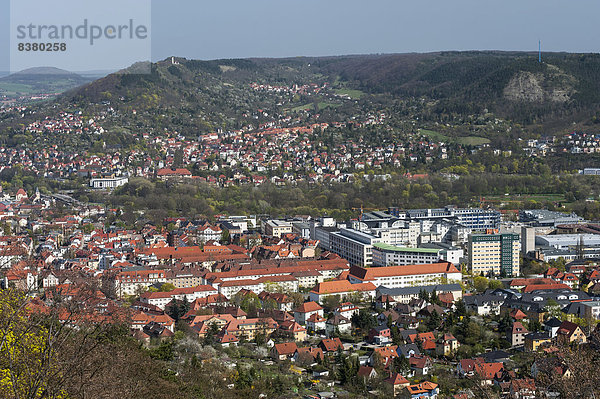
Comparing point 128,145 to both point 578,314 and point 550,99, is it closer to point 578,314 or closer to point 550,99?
point 550,99

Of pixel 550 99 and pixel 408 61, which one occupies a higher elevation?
pixel 408 61

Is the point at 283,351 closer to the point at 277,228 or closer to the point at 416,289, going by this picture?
the point at 416,289

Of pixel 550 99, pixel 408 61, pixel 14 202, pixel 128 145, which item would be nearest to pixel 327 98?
pixel 408 61

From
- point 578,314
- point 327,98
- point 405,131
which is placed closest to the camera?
point 578,314

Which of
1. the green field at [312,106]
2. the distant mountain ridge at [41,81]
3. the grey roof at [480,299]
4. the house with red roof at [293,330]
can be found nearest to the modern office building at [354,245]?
the grey roof at [480,299]

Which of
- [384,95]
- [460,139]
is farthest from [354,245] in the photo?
[384,95]

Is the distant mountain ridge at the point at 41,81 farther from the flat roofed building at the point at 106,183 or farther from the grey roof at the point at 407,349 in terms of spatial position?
the grey roof at the point at 407,349

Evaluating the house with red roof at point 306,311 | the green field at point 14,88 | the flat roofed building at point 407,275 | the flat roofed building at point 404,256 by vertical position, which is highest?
the green field at point 14,88
